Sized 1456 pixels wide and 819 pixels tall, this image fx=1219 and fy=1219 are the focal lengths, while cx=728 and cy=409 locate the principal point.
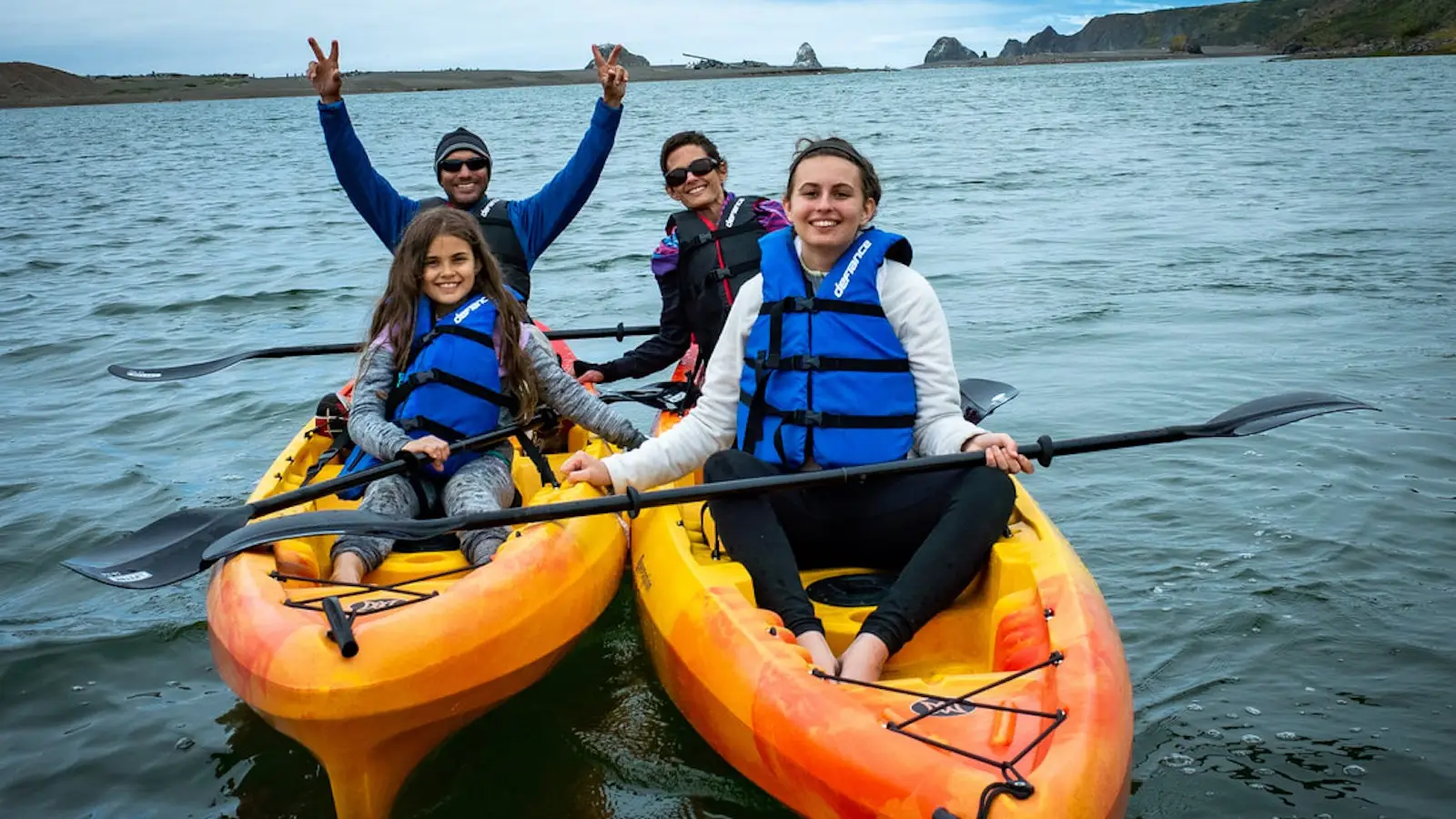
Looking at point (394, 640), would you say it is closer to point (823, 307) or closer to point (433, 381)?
point (433, 381)

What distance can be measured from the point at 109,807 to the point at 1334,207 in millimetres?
13208

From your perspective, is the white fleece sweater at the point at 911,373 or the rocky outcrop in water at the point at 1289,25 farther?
the rocky outcrop in water at the point at 1289,25

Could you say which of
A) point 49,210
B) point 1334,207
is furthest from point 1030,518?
point 49,210

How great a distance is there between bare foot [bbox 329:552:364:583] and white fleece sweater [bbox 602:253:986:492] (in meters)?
0.85

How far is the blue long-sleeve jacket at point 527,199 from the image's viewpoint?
5.67 metres

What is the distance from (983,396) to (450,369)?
2156 millimetres

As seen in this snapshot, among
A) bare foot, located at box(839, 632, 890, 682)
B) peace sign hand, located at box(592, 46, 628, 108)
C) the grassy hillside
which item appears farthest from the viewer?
the grassy hillside

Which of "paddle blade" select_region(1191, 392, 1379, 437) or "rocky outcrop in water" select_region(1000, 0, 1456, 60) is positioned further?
"rocky outcrop in water" select_region(1000, 0, 1456, 60)

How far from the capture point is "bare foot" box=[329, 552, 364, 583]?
366cm

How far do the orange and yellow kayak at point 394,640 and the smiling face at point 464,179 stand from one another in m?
2.25

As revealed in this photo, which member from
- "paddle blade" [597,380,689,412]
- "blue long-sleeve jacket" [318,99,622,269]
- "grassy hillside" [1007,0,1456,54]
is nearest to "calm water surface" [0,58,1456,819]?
"paddle blade" [597,380,689,412]

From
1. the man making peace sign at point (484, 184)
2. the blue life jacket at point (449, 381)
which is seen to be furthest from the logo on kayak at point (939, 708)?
the man making peace sign at point (484, 184)

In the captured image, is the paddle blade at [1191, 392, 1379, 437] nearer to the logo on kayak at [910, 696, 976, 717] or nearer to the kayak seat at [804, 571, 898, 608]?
the kayak seat at [804, 571, 898, 608]

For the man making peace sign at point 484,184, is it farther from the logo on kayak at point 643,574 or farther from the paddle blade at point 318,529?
the paddle blade at point 318,529
